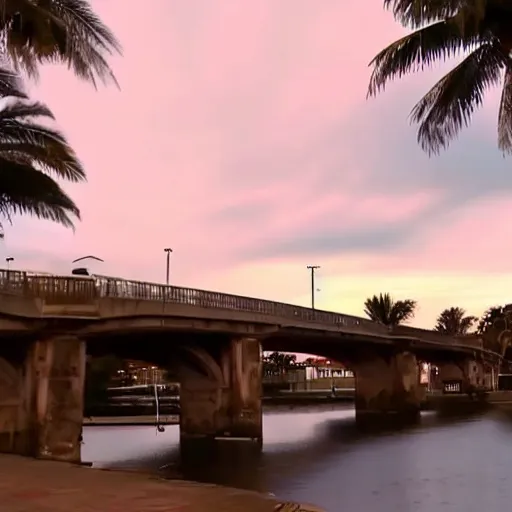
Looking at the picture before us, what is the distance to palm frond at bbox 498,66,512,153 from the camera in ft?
59.9

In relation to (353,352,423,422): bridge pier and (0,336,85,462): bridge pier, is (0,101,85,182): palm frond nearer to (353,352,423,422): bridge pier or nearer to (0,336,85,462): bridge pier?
(0,336,85,462): bridge pier

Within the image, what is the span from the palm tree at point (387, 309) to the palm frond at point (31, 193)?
93634mm

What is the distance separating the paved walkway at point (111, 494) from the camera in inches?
557

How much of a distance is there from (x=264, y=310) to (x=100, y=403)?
160ft

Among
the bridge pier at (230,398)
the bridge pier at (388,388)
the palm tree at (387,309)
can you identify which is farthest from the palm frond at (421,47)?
the palm tree at (387,309)

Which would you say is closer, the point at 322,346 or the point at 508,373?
the point at 322,346

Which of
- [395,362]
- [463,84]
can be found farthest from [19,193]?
[395,362]

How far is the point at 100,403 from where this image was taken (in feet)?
311

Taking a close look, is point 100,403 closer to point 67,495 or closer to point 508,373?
point 508,373

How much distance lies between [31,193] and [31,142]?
5.97 ft

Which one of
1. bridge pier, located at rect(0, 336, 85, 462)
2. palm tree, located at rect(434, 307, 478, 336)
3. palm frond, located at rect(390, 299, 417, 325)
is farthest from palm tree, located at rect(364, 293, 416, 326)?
bridge pier, located at rect(0, 336, 85, 462)

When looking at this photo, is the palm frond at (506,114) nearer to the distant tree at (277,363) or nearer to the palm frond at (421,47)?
the palm frond at (421,47)

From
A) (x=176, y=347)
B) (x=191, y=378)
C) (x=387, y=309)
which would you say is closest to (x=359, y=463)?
(x=176, y=347)

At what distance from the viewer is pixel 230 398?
5144cm
